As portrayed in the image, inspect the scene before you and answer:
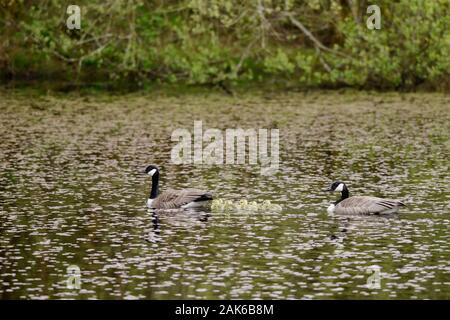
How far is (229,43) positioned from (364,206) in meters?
30.2

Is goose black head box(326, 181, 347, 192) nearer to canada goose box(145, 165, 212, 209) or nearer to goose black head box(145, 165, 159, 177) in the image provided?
canada goose box(145, 165, 212, 209)

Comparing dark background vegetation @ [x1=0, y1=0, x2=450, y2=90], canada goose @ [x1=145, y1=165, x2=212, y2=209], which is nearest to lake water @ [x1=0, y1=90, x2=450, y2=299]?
canada goose @ [x1=145, y1=165, x2=212, y2=209]

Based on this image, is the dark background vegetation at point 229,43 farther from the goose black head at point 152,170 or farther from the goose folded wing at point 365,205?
the goose folded wing at point 365,205

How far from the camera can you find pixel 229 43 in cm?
5228

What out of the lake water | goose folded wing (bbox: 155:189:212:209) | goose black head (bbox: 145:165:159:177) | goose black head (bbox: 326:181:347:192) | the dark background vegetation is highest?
the dark background vegetation

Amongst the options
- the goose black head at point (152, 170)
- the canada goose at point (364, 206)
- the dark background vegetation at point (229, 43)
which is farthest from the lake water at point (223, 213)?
the dark background vegetation at point (229, 43)

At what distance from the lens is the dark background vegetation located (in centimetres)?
4803

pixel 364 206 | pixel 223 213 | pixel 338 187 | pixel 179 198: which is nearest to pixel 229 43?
pixel 338 187

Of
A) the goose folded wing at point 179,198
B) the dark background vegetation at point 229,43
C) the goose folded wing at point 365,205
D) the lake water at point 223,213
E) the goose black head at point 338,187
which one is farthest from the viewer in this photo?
the dark background vegetation at point 229,43

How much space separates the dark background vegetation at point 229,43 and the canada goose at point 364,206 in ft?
80.1

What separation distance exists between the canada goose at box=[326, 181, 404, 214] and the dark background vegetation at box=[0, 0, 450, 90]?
80.1ft

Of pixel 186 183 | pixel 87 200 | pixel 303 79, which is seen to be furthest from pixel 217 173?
pixel 303 79

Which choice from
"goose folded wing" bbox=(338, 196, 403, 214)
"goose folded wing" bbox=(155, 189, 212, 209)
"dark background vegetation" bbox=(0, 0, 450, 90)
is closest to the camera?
"goose folded wing" bbox=(338, 196, 403, 214)

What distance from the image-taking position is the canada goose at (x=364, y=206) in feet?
74.1
